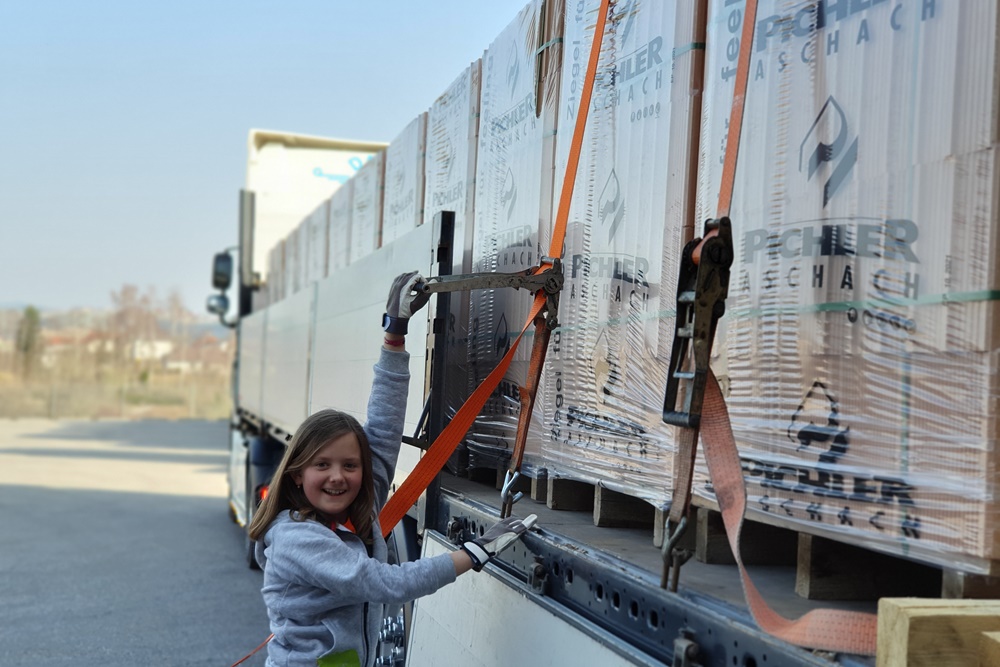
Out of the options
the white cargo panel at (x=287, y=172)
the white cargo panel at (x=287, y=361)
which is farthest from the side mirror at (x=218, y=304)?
the white cargo panel at (x=287, y=361)

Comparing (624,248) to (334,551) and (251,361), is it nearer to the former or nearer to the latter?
(334,551)

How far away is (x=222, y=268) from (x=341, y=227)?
22.2 ft

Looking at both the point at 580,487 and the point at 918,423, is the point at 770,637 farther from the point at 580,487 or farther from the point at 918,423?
the point at 580,487

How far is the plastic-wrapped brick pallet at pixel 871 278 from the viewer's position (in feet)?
4.81

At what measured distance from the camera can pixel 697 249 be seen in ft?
5.38

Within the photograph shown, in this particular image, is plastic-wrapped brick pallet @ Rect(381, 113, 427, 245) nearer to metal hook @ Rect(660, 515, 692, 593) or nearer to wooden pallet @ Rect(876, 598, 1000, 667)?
metal hook @ Rect(660, 515, 692, 593)

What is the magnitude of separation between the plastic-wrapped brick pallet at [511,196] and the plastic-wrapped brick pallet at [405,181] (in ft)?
3.29

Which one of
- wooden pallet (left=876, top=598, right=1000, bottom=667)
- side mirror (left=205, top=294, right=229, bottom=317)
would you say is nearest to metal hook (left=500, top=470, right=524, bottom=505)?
wooden pallet (left=876, top=598, right=1000, bottom=667)

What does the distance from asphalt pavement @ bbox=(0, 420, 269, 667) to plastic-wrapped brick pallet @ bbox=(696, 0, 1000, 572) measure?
4606 mm

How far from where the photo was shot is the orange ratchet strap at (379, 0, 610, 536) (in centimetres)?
240

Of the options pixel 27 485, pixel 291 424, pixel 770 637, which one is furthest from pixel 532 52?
pixel 27 485

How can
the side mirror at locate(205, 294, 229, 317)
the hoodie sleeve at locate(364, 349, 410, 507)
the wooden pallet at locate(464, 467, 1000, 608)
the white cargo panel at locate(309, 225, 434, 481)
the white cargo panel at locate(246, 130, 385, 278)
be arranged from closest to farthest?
the wooden pallet at locate(464, 467, 1000, 608)
the hoodie sleeve at locate(364, 349, 410, 507)
the white cargo panel at locate(309, 225, 434, 481)
the white cargo panel at locate(246, 130, 385, 278)
the side mirror at locate(205, 294, 229, 317)

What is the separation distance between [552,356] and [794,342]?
3.24ft

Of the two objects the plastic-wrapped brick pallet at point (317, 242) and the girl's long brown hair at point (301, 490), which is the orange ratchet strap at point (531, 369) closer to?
the girl's long brown hair at point (301, 490)
